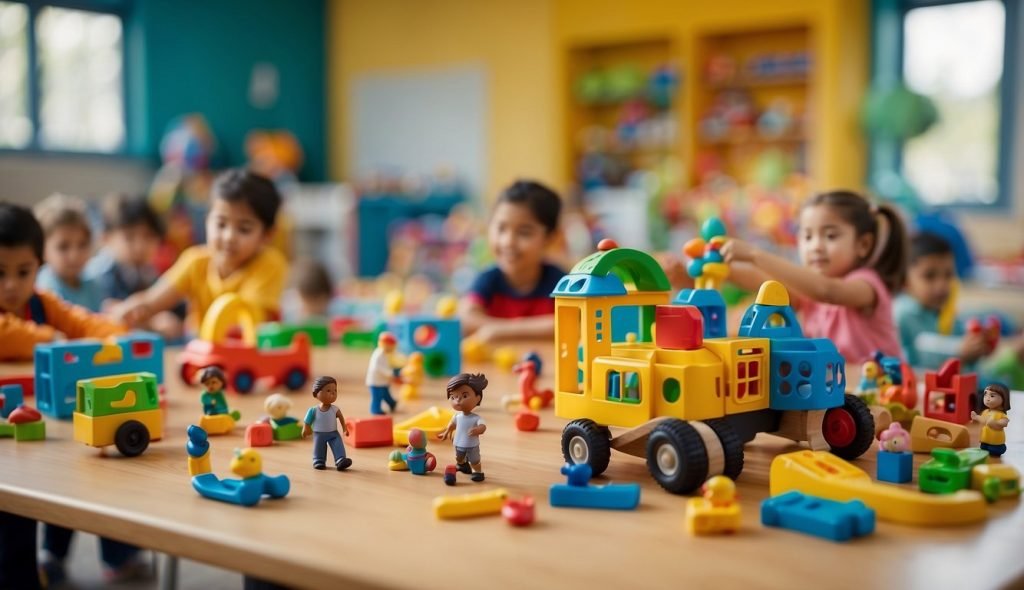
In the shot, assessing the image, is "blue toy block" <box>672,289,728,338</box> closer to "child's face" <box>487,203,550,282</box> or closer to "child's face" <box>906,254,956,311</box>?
"child's face" <box>487,203,550,282</box>

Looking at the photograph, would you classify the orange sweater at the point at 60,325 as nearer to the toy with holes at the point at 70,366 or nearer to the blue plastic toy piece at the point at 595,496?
the toy with holes at the point at 70,366

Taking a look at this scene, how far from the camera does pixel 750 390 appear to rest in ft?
3.36

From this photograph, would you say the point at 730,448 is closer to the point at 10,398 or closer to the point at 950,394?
the point at 950,394

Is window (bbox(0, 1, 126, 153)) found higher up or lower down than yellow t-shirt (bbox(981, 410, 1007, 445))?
higher up

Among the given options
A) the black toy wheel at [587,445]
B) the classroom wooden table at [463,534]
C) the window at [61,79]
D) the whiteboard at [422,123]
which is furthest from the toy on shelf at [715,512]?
the whiteboard at [422,123]

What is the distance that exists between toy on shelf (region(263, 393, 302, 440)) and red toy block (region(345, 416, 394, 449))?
0.24 ft

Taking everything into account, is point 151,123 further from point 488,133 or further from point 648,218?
point 648,218

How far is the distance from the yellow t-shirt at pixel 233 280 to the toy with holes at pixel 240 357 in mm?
317

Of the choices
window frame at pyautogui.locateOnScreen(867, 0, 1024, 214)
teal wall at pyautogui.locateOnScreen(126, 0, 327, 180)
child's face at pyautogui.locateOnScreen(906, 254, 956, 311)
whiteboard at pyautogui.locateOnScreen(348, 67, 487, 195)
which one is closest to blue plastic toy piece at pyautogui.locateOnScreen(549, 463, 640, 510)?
child's face at pyautogui.locateOnScreen(906, 254, 956, 311)

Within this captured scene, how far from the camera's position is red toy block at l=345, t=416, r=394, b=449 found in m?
1.13

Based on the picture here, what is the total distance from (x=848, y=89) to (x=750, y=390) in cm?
514

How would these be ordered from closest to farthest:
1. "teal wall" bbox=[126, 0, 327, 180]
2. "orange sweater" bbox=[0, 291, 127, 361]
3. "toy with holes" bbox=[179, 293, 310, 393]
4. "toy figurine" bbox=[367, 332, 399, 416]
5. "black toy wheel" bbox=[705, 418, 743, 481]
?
"black toy wheel" bbox=[705, 418, 743, 481]
"toy figurine" bbox=[367, 332, 399, 416]
"toy with holes" bbox=[179, 293, 310, 393]
"orange sweater" bbox=[0, 291, 127, 361]
"teal wall" bbox=[126, 0, 327, 180]

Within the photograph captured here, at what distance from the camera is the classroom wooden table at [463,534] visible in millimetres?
700

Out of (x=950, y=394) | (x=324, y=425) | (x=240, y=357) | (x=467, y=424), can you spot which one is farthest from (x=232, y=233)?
(x=950, y=394)
